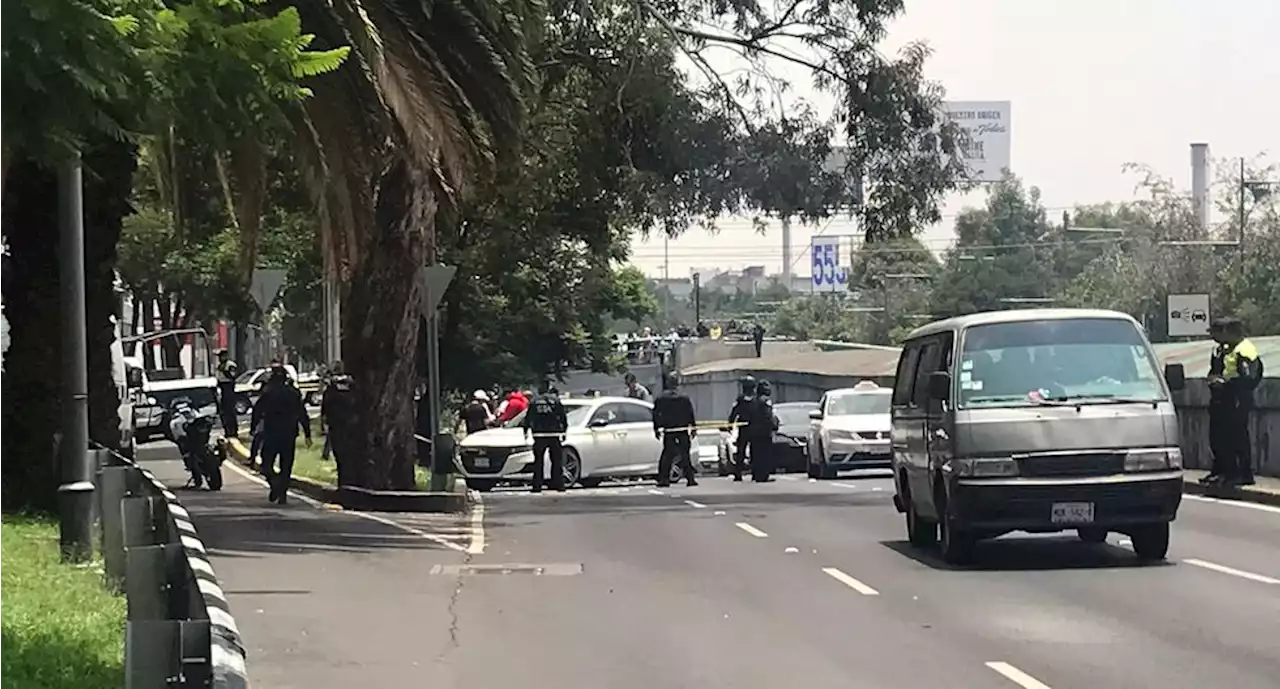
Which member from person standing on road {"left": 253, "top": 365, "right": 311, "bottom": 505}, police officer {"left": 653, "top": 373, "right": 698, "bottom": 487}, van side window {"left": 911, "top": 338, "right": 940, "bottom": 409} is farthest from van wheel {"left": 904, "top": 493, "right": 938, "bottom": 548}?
police officer {"left": 653, "top": 373, "right": 698, "bottom": 487}

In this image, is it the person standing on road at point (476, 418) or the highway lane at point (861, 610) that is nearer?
the highway lane at point (861, 610)

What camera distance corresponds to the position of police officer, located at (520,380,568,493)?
2938cm

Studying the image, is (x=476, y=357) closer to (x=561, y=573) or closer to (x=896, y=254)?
(x=561, y=573)

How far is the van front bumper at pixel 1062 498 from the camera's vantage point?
14.6 metres

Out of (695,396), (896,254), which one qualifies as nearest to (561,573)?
(695,396)

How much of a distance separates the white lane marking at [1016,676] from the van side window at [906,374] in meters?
6.81

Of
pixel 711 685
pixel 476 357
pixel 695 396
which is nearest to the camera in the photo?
pixel 711 685

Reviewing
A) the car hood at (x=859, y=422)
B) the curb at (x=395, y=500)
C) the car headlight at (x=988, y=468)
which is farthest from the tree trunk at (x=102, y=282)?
the car hood at (x=859, y=422)

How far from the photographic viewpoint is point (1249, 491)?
22172 mm

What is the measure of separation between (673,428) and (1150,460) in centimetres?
1598

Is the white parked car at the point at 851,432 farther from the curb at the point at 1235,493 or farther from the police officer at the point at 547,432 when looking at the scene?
the curb at the point at 1235,493

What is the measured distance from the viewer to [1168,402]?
15008mm

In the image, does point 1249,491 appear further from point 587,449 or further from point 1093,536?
point 587,449

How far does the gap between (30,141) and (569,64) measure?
20308 mm
